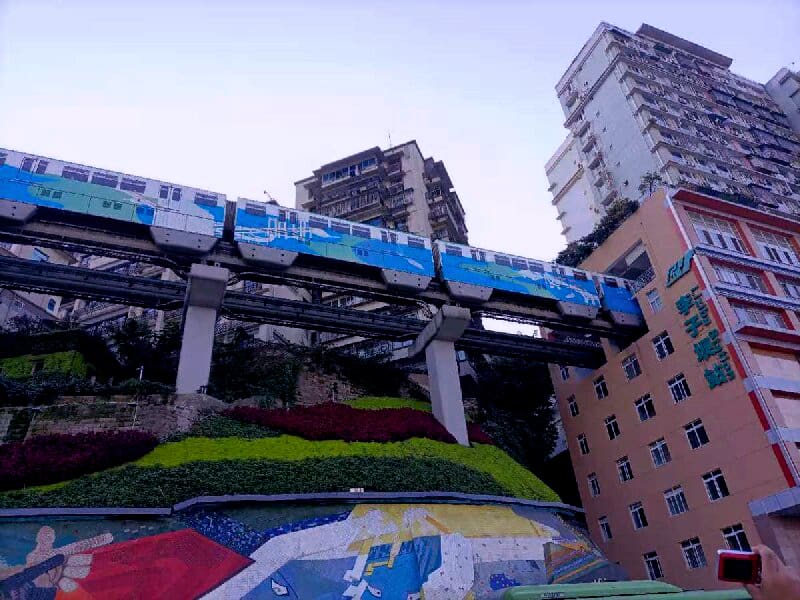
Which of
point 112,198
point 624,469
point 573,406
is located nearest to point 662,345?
point 624,469

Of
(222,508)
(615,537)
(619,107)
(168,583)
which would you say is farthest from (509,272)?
(619,107)

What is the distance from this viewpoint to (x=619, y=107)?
58156 mm

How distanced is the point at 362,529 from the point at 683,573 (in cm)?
1583

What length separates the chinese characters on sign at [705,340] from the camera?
25484 millimetres

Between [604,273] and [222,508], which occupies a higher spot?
[604,273]

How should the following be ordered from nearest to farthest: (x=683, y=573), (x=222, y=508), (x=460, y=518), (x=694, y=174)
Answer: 1. (x=222, y=508)
2. (x=460, y=518)
3. (x=683, y=573)
4. (x=694, y=174)

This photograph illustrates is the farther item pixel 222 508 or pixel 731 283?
pixel 731 283

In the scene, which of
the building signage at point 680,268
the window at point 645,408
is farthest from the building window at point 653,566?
the building signage at point 680,268

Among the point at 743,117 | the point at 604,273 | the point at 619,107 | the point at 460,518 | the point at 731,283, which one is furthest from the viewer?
the point at 743,117

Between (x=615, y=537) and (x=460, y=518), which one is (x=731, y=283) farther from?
(x=460, y=518)

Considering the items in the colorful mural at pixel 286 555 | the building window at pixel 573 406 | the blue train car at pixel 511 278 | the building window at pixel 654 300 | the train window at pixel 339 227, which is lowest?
the colorful mural at pixel 286 555

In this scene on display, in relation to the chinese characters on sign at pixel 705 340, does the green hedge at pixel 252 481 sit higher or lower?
lower

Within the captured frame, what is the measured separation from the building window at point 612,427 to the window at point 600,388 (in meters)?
1.45

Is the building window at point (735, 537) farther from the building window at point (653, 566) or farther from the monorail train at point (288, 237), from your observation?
the monorail train at point (288, 237)
